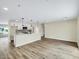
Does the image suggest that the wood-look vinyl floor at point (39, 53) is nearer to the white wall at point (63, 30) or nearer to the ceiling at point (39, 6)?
the ceiling at point (39, 6)

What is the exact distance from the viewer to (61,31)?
Answer: 982cm

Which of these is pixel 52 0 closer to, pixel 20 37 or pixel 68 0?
pixel 68 0

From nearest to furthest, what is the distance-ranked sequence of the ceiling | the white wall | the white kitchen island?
1. the ceiling
2. the white kitchen island
3. the white wall

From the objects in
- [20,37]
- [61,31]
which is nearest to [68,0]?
[20,37]

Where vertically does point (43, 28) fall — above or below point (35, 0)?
below

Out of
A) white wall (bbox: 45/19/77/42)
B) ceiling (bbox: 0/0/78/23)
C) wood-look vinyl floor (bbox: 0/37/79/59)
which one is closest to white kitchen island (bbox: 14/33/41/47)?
wood-look vinyl floor (bbox: 0/37/79/59)

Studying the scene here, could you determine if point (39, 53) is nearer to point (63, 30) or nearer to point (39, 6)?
point (39, 6)

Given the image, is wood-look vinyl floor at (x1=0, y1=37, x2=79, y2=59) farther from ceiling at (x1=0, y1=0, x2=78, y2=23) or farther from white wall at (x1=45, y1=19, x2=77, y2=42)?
white wall at (x1=45, y1=19, x2=77, y2=42)

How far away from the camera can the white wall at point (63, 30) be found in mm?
8539

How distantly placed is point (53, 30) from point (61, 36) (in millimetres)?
1706

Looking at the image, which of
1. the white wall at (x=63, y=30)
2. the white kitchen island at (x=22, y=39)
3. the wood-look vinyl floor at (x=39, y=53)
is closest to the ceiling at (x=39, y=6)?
the white kitchen island at (x=22, y=39)

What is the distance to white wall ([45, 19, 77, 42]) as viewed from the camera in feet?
28.0

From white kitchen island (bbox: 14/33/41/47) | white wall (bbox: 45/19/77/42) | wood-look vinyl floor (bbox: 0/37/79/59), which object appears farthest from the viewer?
white wall (bbox: 45/19/77/42)

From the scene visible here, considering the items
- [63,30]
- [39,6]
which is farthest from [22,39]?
[63,30]
